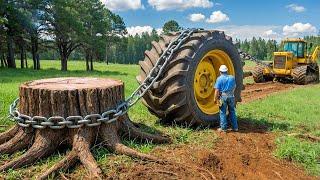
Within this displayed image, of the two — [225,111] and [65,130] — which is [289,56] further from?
[65,130]

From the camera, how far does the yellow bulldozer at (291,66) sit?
22.3 m

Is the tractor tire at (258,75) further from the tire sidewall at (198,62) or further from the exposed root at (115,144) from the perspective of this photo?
the exposed root at (115,144)

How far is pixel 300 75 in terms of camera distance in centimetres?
2180

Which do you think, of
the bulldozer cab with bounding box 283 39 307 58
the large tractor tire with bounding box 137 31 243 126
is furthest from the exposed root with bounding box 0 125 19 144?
the bulldozer cab with bounding box 283 39 307 58

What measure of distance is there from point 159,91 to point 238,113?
3.54m

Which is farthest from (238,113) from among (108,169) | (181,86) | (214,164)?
(108,169)

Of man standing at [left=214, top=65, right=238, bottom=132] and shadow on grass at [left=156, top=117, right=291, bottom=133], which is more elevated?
man standing at [left=214, top=65, right=238, bottom=132]

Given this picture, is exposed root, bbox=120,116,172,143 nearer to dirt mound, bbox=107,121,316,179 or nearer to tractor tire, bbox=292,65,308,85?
dirt mound, bbox=107,121,316,179

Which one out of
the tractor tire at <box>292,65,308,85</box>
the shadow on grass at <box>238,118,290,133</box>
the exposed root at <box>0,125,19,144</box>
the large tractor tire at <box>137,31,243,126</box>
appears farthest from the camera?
the tractor tire at <box>292,65,308,85</box>

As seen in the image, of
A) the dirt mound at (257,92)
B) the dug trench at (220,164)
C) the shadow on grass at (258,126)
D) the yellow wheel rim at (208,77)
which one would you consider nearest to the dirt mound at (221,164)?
the dug trench at (220,164)

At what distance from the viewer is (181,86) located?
705cm

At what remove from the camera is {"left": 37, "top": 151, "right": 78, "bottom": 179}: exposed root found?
4.78 meters

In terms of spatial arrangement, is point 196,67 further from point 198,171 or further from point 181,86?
point 198,171

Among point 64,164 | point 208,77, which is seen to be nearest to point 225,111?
point 208,77
